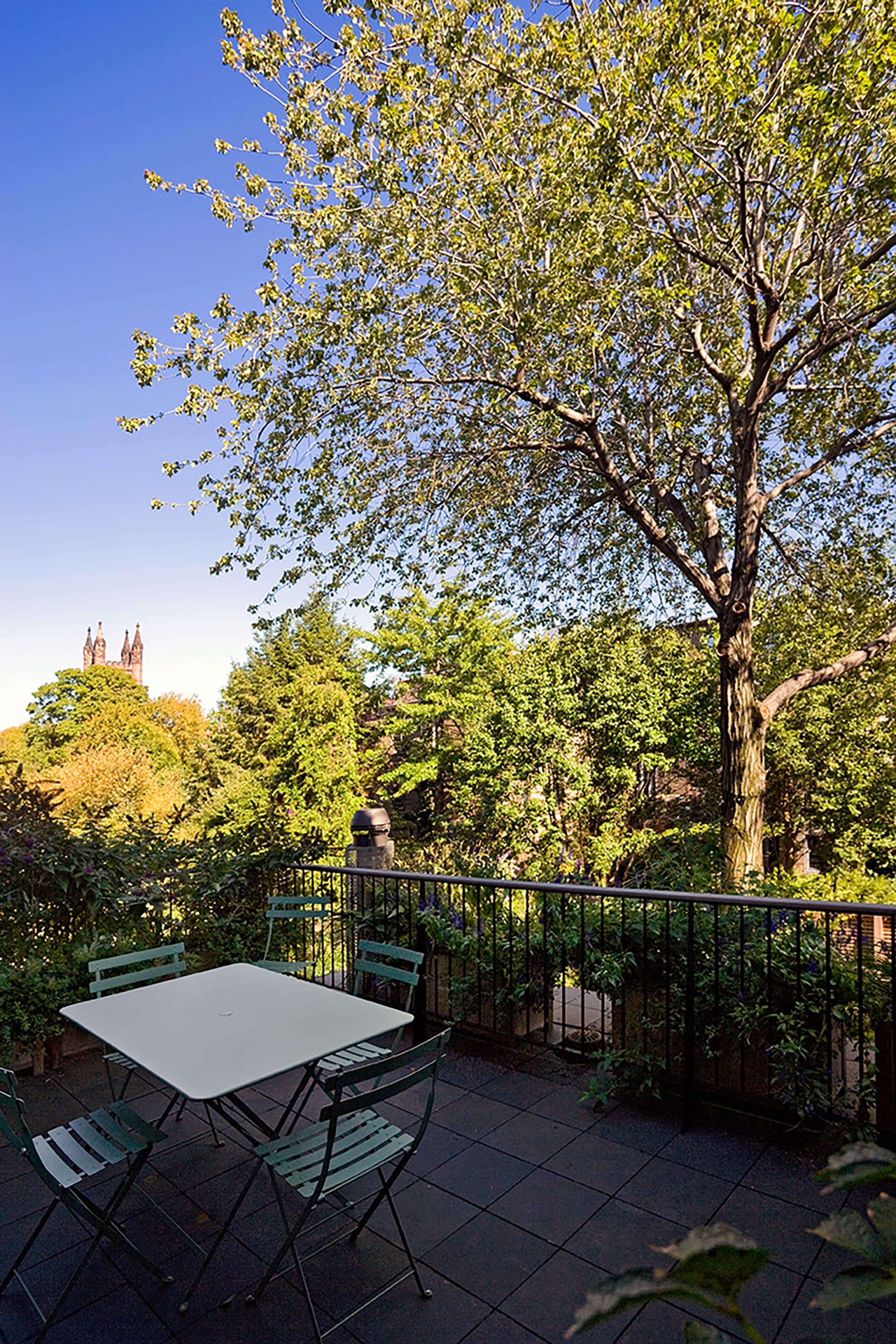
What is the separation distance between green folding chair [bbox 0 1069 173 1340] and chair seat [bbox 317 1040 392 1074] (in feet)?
2.78

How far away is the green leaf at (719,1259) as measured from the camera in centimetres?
52

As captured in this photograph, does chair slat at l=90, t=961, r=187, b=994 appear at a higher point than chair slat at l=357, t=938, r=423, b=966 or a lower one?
lower

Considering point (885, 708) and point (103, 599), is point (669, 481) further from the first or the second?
point (103, 599)

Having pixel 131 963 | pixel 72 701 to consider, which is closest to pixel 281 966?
pixel 131 963

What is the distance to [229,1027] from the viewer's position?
2.97 m

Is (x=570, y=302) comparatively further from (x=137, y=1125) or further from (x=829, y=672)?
(x=137, y=1125)

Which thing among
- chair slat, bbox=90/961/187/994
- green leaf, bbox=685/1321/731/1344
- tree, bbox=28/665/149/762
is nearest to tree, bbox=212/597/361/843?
tree, bbox=28/665/149/762

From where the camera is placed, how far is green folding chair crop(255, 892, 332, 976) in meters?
4.70

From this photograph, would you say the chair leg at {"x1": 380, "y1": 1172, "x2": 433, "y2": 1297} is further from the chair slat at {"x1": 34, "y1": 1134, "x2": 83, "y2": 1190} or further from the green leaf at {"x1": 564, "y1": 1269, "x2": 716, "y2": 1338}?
the green leaf at {"x1": 564, "y1": 1269, "x2": 716, "y2": 1338}

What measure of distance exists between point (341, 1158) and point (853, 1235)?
91.8 inches

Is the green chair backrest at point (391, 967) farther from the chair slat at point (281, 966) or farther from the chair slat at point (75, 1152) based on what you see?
the chair slat at point (75, 1152)

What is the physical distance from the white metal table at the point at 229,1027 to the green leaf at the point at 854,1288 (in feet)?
7.18

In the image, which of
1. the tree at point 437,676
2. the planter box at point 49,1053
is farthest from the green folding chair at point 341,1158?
the tree at point 437,676

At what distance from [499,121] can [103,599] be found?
4726 centimetres
